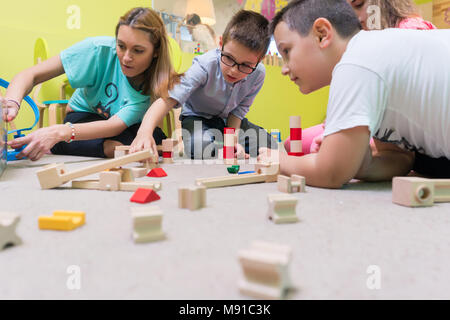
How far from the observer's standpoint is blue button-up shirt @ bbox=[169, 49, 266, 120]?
5.16 ft

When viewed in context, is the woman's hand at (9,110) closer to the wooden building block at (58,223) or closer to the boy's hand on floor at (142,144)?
the boy's hand on floor at (142,144)

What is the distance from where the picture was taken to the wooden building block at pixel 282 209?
0.61 metres

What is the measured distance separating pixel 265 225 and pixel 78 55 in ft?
4.23

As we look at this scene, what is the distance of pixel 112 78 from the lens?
5.21 ft

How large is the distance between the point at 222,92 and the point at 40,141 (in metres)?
0.84

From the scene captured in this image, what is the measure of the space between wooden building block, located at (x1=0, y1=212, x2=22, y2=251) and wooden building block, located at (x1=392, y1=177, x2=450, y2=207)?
2.39 feet

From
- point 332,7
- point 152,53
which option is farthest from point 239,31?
point 332,7

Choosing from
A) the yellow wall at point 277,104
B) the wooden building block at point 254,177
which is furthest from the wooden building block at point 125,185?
the yellow wall at point 277,104

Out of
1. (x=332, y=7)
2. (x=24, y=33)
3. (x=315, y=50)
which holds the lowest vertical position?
(x=315, y=50)

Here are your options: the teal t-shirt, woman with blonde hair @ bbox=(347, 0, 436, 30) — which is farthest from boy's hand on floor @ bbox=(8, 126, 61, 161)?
woman with blonde hair @ bbox=(347, 0, 436, 30)

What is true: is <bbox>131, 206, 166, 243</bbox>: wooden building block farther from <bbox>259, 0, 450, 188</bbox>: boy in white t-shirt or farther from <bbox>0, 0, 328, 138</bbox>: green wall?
<bbox>0, 0, 328, 138</bbox>: green wall

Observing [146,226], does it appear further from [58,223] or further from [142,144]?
[142,144]
